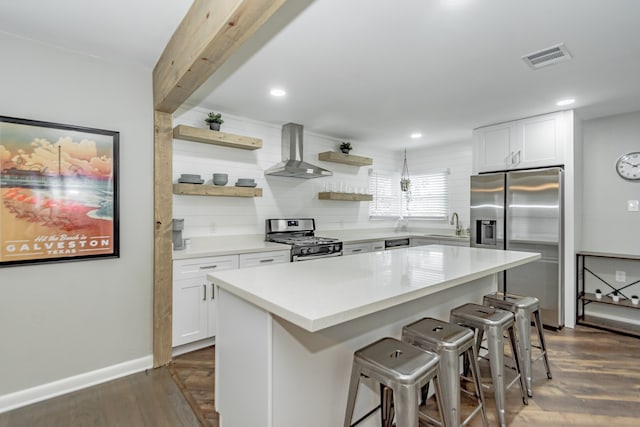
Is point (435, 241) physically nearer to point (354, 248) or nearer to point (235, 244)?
point (354, 248)

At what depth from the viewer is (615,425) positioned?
199 cm

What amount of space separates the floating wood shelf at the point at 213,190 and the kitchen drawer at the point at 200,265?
777 millimetres

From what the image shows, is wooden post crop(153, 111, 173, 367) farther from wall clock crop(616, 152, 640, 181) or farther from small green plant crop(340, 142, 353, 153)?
wall clock crop(616, 152, 640, 181)

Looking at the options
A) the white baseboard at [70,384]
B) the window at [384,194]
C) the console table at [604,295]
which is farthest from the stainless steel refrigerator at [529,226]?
the white baseboard at [70,384]

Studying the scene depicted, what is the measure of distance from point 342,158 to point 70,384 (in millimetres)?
3844

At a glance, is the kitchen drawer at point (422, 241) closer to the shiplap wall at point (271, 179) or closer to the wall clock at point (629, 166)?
the shiplap wall at point (271, 179)

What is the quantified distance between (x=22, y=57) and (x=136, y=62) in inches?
27.3

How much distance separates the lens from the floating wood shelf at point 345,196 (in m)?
4.64

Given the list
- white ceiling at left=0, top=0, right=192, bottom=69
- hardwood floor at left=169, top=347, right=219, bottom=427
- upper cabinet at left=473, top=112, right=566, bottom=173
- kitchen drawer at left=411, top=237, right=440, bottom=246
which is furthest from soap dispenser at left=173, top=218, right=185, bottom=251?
upper cabinet at left=473, top=112, right=566, bottom=173

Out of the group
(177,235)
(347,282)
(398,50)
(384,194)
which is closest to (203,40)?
(398,50)

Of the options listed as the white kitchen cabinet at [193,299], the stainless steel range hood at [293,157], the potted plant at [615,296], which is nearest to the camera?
the white kitchen cabinet at [193,299]

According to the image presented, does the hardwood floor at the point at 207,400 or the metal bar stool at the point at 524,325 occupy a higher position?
the metal bar stool at the point at 524,325

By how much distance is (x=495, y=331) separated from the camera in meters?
1.96

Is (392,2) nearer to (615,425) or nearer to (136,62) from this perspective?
(136,62)
